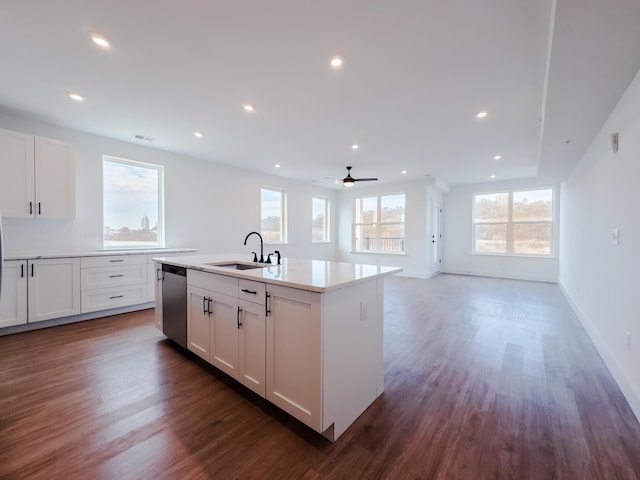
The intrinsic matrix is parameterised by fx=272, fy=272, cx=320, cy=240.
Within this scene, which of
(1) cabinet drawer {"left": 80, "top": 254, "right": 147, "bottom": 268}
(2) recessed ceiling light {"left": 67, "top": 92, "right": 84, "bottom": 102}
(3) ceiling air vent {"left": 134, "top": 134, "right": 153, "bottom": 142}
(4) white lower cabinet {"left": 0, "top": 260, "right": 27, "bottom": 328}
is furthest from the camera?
(3) ceiling air vent {"left": 134, "top": 134, "right": 153, "bottom": 142}

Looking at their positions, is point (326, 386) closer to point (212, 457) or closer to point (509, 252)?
point (212, 457)

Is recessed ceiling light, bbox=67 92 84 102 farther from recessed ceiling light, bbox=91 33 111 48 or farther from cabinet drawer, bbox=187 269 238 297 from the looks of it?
cabinet drawer, bbox=187 269 238 297

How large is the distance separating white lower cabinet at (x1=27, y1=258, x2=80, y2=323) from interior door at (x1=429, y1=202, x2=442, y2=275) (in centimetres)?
729

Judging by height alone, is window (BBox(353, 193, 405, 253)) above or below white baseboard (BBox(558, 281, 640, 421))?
above

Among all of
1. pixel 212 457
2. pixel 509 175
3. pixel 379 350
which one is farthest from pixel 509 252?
pixel 212 457

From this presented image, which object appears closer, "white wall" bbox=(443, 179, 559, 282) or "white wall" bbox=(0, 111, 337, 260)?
"white wall" bbox=(0, 111, 337, 260)

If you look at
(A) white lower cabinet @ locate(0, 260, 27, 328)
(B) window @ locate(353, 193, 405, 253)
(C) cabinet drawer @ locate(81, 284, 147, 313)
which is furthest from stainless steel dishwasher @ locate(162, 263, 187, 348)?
(B) window @ locate(353, 193, 405, 253)

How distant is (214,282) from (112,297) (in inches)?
108

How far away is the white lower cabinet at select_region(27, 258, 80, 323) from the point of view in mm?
3311

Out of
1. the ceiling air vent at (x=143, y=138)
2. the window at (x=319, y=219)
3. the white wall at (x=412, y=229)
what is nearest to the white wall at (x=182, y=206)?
the window at (x=319, y=219)

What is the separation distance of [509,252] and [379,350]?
22.9 feet

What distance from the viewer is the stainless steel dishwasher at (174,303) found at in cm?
262

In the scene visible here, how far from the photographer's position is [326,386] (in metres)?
1.52

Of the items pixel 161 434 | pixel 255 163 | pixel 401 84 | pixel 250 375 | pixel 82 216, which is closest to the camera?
pixel 161 434
